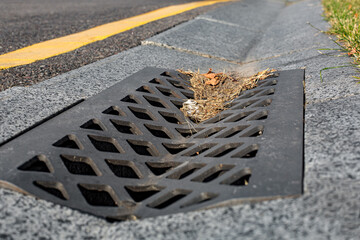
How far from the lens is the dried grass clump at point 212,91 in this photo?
2188 millimetres

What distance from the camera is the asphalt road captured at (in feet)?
8.95

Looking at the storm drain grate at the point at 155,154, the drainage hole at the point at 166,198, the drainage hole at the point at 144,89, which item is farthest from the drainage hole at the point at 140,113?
the drainage hole at the point at 166,198

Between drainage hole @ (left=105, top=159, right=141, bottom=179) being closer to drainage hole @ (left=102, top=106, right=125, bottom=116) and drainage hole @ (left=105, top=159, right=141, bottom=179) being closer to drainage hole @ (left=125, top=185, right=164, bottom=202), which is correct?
drainage hole @ (left=125, top=185, right=164, bottom=202)

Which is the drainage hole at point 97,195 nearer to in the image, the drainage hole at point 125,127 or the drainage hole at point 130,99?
the drainage hole at point 125,127

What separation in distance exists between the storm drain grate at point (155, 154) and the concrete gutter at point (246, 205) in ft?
0.20

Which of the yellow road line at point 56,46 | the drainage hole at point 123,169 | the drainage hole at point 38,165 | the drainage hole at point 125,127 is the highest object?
the yellow road line at point 56,46

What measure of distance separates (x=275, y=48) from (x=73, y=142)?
8.65 ft

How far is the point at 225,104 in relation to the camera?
88.0 inches

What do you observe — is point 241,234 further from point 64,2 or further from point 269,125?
point 64,2

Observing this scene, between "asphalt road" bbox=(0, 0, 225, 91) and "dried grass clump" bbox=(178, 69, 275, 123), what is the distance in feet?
3.11

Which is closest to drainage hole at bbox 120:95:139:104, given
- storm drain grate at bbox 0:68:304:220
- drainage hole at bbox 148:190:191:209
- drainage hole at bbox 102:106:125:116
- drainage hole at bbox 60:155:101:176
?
storm drain grate at bbox 0:68:304:220

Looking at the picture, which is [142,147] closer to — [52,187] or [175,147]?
[175,147]

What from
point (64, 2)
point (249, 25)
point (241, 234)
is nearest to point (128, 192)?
point (241, 234)

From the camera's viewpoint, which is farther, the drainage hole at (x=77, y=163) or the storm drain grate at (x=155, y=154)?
the drainage hole at (x=77, y=163)
